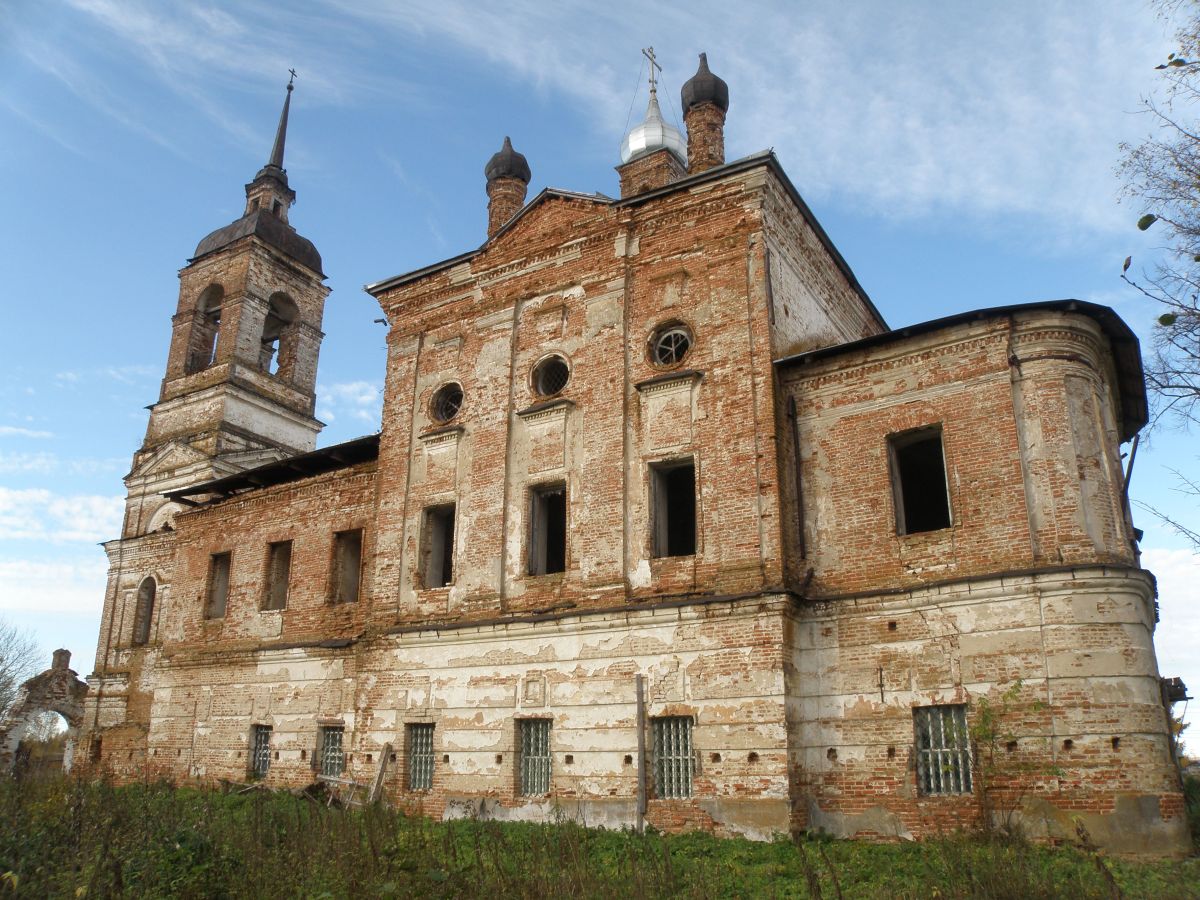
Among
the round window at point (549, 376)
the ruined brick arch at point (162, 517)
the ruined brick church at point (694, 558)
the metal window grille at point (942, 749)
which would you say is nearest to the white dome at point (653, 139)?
the ruined brick church at point (694, 558)

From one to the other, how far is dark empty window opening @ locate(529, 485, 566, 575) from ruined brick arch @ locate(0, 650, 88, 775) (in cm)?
1826

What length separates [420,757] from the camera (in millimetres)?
13680

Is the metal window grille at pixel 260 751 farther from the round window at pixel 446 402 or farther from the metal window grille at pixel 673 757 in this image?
the metal window grille at pixel 673 757

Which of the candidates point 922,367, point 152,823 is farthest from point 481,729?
point 922,367

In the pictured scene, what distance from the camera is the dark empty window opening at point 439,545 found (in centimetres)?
1464

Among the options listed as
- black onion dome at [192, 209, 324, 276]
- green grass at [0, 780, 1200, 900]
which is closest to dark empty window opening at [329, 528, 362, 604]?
green grass at [0, 780, 1200, 900]

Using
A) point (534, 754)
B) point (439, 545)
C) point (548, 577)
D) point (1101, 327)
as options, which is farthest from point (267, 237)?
point (1101, 327)

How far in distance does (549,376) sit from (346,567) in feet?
16.9

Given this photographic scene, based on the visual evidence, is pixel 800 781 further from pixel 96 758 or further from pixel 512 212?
pixel 96 758

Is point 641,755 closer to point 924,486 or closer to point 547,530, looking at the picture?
point 547,530

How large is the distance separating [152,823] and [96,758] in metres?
16.5

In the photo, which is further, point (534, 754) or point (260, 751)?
point (260, 751)

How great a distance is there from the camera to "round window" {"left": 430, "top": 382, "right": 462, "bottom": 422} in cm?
1530

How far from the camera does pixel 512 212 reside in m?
16.7
